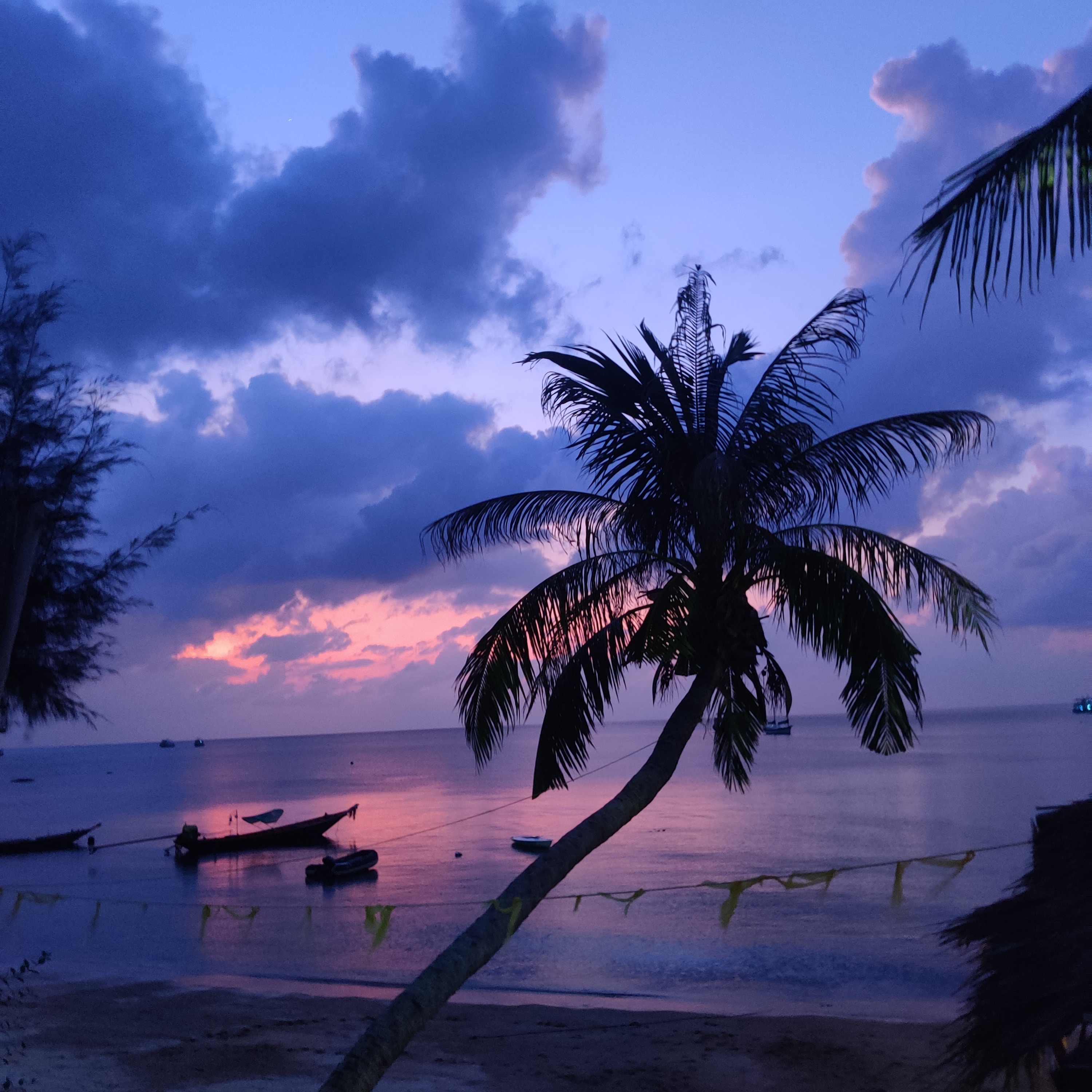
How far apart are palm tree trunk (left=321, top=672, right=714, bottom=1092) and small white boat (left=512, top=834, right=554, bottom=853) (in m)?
40.7

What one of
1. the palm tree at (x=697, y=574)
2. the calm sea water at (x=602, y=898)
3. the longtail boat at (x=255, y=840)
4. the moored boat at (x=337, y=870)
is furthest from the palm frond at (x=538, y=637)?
the longtail boat at (x=255, y=840)

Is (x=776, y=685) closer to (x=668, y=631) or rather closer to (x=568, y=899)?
(x=668, y=631)

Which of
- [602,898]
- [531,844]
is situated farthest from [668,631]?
[531,844]

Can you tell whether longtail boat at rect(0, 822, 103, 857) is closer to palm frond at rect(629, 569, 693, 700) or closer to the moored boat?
the moored boat

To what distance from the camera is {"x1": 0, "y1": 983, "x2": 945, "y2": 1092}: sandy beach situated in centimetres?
1193

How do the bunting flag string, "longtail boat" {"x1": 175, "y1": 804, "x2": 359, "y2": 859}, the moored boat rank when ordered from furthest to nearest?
"longtail boat" {"x1": 175, "y1": 804, "x2": 359, "y2": 859} < the moored boat < the bunting flag string

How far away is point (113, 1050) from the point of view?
1323cm

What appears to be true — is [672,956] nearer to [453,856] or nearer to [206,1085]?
[206,1085]

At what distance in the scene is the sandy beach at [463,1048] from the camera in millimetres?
11930

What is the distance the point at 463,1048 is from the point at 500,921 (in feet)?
31.0

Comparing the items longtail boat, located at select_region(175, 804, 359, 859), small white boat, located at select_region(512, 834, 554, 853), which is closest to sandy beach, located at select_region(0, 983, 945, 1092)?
small white boat, located at select_region(512, 834, 554, 853)

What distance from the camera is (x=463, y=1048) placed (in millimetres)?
13945

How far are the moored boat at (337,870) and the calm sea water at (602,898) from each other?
3.01 feet

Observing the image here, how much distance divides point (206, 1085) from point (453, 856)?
3497 cm
